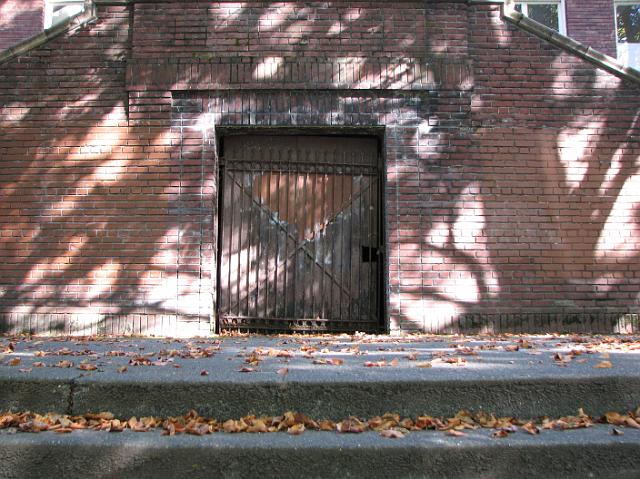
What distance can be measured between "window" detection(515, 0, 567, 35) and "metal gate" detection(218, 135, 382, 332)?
614 centimetres

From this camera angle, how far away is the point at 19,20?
34.4ft

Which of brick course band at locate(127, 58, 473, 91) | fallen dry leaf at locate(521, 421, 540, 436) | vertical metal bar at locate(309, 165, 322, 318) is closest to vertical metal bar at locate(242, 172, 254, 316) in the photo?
vertical metal bar at locate(309, 165, 322, 318)

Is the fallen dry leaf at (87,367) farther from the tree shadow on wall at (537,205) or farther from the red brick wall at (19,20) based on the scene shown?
the red brick wall at (19,20)

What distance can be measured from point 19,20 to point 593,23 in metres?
10.5

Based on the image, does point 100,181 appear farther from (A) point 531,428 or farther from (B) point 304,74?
(A) point 531,428

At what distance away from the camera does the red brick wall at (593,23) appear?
34.4 feet

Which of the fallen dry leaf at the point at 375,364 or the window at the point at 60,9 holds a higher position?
the window at the point at 60,9

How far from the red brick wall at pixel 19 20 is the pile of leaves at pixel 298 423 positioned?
9396 mm

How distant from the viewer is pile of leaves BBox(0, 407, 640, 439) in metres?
2.91

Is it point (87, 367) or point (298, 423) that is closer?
point (298, 423)

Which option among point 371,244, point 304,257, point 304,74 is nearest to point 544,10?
point 304,74

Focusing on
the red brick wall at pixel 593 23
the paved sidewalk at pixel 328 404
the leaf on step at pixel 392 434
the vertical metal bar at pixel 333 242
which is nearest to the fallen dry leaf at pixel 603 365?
the paved sidewalk at pixel 328 404

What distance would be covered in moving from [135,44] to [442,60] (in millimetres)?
3575

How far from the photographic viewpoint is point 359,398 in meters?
3.18
